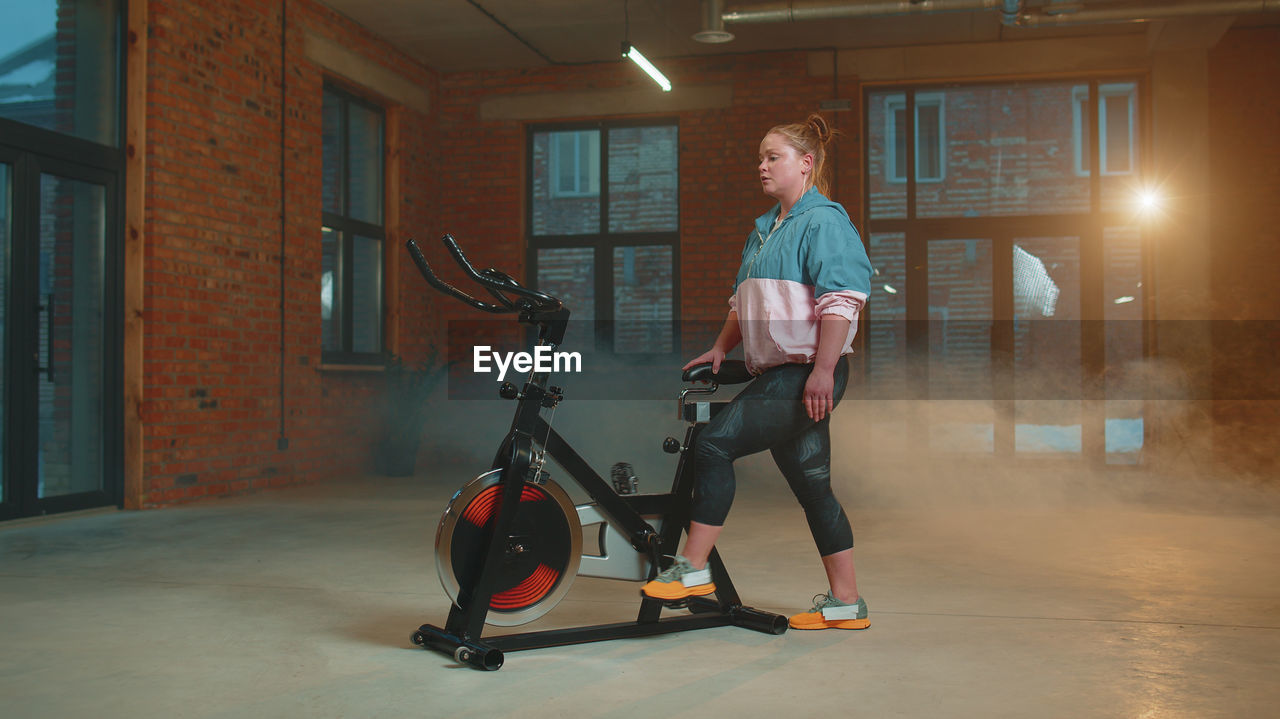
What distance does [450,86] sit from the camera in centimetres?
917

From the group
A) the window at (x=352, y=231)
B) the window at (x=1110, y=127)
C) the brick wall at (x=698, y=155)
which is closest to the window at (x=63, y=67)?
the window at (x=352, y=231)

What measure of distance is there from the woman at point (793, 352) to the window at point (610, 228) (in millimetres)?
5978

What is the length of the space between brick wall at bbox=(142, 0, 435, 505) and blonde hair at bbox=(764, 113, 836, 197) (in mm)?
4305

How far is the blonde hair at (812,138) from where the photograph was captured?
2.72 meters

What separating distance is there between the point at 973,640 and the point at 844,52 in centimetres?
647

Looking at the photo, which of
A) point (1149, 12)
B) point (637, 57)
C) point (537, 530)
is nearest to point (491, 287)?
point (537, 530)

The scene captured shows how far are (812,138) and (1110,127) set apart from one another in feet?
21.2

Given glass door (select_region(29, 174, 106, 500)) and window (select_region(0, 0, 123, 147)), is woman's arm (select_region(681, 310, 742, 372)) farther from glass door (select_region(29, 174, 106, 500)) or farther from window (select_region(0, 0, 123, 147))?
window (select_region(0, 0, 123, 147))

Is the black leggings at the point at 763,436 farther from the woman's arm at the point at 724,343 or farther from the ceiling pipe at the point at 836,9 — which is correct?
the ceiling pipe at the point at 836,9

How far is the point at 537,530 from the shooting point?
8.54 ft

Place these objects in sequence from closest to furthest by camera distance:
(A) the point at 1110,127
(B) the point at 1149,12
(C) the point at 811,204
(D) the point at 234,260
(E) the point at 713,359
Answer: (C) the point at 811,204 → (E) the point at 713,359 → (D) the point at 234,260 → (B) the point at 1149,12 → (A) the point at 1110,127

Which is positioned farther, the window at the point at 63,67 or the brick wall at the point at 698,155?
the brick wall at the point at 698,155

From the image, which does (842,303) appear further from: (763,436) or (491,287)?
(491,287)

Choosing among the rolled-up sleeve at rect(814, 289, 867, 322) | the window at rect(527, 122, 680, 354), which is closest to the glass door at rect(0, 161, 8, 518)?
the rolled-up sleeve at rect(814, 289, 867, 322)
